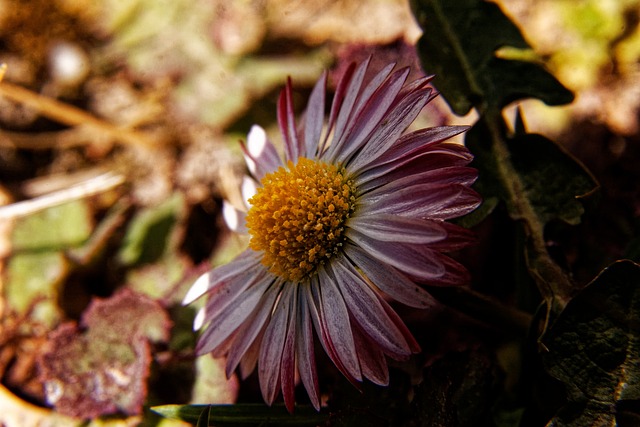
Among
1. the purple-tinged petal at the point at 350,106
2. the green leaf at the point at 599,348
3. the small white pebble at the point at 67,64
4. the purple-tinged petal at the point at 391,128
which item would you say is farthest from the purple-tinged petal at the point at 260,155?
the small white pebble at the point at 67,64

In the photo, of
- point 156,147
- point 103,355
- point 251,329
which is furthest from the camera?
point 156,147

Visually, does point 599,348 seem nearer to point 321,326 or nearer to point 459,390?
point 459,390

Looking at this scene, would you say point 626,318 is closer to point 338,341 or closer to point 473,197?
point 473,197

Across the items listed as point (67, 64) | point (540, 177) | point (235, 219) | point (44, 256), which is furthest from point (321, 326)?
point (67, 64)

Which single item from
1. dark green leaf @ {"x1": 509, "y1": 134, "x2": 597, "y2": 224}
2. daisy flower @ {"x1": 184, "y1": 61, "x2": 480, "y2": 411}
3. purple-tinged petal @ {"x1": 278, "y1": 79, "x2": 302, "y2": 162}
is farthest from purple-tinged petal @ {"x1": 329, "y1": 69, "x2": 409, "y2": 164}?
dark green leaf @ {"x1": 509, "y1": 134, "x2": 597, "y2": 224}

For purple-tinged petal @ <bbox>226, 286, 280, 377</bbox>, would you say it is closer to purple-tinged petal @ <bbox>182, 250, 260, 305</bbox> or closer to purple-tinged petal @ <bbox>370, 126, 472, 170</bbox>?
purple-tinged petal @ <bbox>182, 250, 260, 305</bbox>
